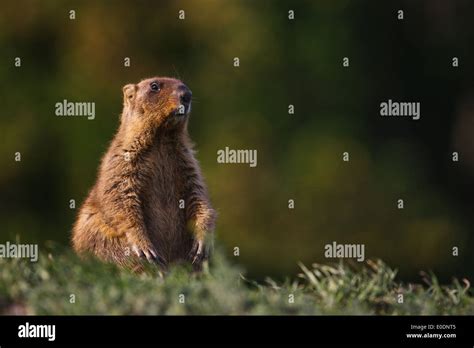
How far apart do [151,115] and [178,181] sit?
2.42 feet

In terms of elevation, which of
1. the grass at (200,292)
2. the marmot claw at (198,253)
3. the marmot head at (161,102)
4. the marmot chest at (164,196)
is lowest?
the grass at (200,292)

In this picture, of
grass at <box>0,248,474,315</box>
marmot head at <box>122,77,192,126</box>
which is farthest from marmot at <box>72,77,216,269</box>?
grass at <box>0,248,474,315</box>

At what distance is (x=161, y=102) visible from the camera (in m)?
11.8

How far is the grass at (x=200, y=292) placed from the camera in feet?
27.0

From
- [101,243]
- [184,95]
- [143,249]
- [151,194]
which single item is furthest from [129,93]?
[143,249]

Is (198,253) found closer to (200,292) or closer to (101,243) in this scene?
(101,243)

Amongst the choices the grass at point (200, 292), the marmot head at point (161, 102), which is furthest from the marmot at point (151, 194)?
the grass at point (200, 292)

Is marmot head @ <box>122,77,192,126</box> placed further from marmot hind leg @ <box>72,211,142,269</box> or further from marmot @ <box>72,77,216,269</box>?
marmot hind leg @ <box>72,211,142,269</box>

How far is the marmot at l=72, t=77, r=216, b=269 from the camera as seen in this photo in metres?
11.0

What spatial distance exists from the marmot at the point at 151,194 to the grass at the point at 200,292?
111cm

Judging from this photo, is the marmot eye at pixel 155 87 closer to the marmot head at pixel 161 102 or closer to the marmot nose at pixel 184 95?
the marmot head at pixel 161 102

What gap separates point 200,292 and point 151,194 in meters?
3.00
